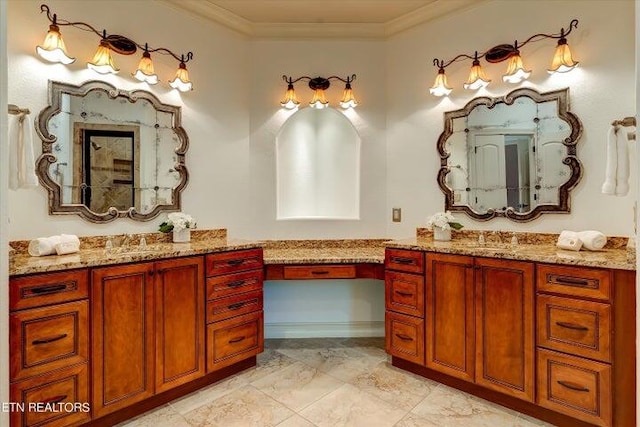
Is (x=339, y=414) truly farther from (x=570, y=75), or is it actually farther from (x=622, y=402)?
(x=570, y=75)

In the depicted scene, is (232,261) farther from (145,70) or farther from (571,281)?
(571,281)

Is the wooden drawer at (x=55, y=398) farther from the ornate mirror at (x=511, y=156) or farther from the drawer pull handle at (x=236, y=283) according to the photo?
the ornate mirror at (x=511, y=156)

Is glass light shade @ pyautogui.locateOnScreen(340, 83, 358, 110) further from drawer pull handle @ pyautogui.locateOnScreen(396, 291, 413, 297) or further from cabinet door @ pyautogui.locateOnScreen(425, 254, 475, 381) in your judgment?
drawer pull handle @ pyautogui.locateOnScreen(396, 291, 413, 297)

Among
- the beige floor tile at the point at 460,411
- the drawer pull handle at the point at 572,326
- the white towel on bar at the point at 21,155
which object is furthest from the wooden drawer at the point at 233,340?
the drawer pull handle at the point at 572,326

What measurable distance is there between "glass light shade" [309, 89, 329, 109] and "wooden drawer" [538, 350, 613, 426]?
249 centimetres

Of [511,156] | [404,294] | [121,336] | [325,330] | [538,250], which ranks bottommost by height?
[325,330]

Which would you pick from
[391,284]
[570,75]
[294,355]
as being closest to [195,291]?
[294,355]

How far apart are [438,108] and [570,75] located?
0.93 m

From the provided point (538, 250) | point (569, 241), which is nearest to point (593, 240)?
point (569, 241)

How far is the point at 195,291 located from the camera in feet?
7.25

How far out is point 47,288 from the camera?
1.65 m

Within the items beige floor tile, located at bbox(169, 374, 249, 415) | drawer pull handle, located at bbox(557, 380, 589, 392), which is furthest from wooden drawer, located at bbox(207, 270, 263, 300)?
drawer pull handle, located at bbox(557, 380, 589, 392)

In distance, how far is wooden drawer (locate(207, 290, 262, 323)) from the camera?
2.30m

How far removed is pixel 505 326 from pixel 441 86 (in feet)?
6.32
